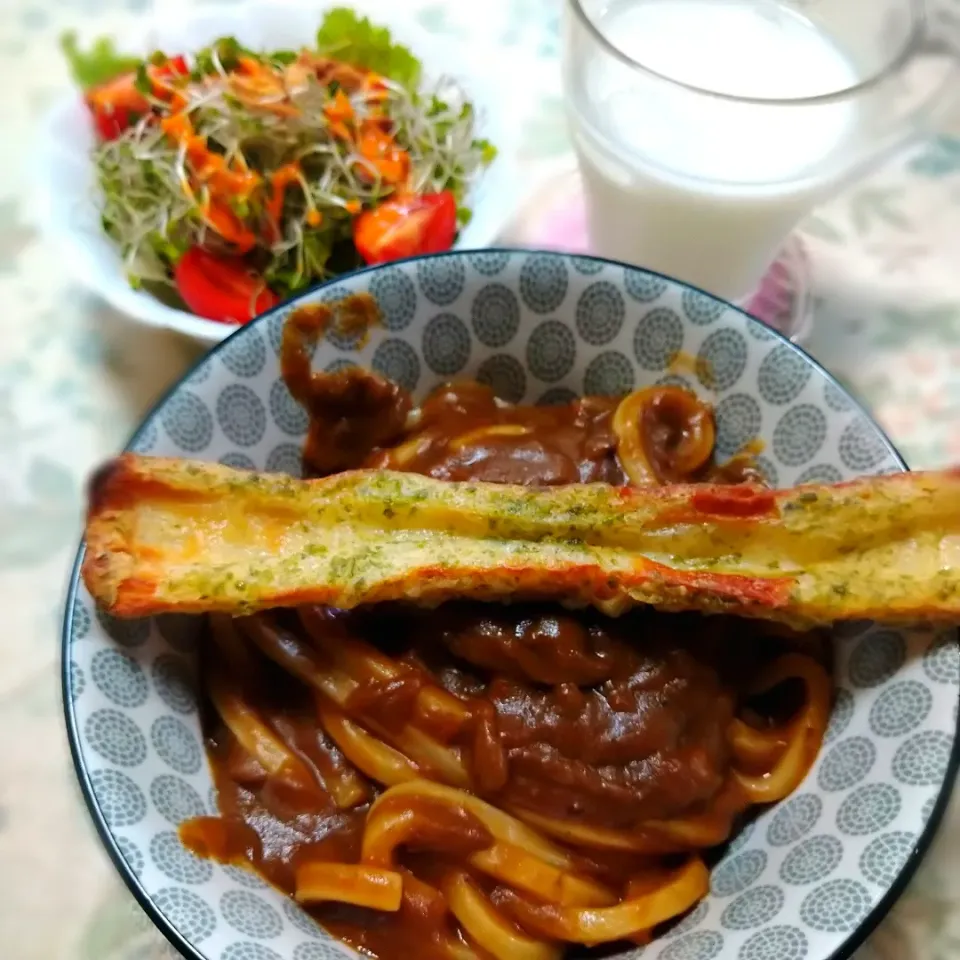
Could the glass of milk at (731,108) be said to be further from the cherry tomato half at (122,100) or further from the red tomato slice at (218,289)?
the cherry tomato half at (122,100)

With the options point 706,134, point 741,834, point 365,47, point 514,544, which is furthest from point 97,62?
point 741,834

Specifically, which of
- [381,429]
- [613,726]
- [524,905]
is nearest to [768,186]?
[381,429]

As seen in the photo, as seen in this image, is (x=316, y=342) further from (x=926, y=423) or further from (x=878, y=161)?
(x=926, y=423)

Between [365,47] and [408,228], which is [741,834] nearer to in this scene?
[408,228]

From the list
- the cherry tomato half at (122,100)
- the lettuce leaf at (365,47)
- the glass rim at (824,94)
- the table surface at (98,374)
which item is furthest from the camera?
the lettuce leaf at (365,47)

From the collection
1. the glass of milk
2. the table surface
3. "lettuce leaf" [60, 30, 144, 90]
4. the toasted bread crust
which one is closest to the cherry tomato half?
"lettuce leaf" [60, 30, 144, 90]

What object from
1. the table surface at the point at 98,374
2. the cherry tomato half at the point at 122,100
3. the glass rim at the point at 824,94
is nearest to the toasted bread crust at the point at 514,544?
the table surface at the point at 98,374
